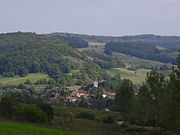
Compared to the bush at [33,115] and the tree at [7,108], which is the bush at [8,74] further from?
the bush at [33,115]

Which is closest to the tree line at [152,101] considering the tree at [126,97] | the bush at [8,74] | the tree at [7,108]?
the tree at [126,97]

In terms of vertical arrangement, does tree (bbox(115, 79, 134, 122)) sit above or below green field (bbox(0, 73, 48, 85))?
above

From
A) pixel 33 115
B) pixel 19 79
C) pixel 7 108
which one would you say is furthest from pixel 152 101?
pixel 19 79

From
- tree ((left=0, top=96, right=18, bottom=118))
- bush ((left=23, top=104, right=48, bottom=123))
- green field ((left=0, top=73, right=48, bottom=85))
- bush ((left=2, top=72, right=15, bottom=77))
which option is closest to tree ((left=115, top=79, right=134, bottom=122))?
bush ((left=23, top=104, right=48, bottom=123))

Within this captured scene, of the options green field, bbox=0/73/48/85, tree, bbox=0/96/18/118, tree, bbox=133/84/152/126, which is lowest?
green field, bbox=0/73/48/85

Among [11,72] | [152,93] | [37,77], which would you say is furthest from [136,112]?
A: [11,72]

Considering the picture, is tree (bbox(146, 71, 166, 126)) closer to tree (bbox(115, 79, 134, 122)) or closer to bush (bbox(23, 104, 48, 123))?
tree (bbox(115, 79, 134, 122))

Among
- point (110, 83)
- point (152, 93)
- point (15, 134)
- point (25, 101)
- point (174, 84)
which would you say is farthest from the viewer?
point (110, 83)

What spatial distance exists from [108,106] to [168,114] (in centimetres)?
7134

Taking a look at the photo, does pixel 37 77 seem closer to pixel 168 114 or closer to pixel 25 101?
pixel 25 101

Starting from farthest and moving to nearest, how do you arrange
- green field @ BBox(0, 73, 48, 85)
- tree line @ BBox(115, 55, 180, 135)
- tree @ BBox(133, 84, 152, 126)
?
green field @ BBox(0, 73, 48, 85) < tree @ BBox(133, 84, 152, 126) < tree line @ BBox(115, 55, 180, 135)

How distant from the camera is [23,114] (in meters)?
46.6

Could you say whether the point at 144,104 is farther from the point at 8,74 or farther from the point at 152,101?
the point at 8,74

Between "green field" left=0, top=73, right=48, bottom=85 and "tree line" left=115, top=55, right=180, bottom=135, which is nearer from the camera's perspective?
"tree line" left=115, top=55, right=180, bottom=135
